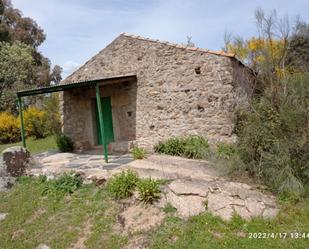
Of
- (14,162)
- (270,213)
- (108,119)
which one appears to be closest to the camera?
(270,213)

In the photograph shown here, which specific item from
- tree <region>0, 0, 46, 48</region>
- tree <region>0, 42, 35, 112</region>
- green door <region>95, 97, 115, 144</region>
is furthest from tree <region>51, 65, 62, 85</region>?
green door <region>95, 97, 115, 144</region>

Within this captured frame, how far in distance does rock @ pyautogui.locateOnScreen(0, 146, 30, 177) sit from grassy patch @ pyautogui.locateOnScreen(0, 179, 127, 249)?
66 centimetres

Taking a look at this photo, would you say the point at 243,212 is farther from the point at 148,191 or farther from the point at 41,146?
the point at 41,146

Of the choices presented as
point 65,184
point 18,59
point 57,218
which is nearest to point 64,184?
point 65,184

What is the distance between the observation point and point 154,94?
9.70 metres

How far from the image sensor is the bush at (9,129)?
64.7 feet

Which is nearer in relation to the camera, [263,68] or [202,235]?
[202,235]

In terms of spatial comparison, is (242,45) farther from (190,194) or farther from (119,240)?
(119,240)

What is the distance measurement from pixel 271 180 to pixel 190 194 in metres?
1.67

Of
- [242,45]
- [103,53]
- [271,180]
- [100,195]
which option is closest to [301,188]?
[271,180]

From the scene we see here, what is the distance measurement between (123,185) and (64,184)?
1564 mm

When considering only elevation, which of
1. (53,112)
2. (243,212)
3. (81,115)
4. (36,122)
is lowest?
(243,212)

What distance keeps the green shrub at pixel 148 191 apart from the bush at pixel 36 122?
1410 centimetres

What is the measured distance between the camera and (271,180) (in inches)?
237
